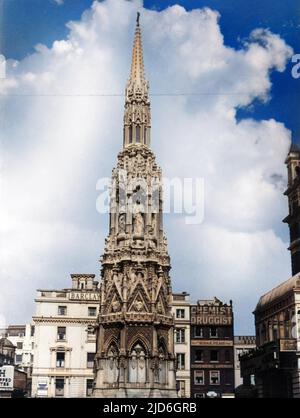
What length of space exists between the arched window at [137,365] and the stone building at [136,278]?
46 mm

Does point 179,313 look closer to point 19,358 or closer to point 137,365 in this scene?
point 19,358

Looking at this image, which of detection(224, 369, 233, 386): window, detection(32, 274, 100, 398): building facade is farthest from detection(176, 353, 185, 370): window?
detection(32, 274, 100, 398): building facade

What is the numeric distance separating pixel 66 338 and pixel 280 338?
15801 mm

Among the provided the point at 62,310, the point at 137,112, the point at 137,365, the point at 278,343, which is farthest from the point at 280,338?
the point at 62,310

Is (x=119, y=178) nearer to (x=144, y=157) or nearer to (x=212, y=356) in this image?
(x=144, y=157)

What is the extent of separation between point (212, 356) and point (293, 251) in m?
11.0

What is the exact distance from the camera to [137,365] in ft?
93.6

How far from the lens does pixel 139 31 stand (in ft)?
75.4

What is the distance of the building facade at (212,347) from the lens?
1708 inches

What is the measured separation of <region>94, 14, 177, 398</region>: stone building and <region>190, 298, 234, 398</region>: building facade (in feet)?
44.8

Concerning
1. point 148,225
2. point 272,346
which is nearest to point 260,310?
point 272,346

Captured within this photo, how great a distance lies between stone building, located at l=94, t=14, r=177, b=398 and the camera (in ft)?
93.5
